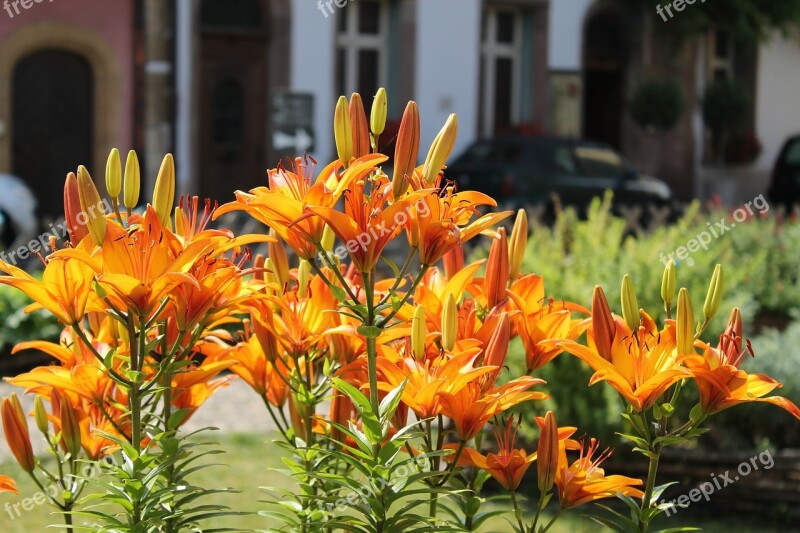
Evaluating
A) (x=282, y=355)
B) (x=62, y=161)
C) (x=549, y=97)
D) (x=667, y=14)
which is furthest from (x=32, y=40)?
(x=282, y=355)

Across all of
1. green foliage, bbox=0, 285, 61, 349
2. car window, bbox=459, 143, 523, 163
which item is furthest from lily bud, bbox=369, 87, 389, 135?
car window, bbox=459, 143, 523, 163

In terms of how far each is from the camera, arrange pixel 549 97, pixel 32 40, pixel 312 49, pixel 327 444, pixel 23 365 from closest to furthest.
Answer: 1. pixel 327 444
2. pixel 23 365
3. pixel 32 40
4. pixel 312 49
5. pixel 549 97

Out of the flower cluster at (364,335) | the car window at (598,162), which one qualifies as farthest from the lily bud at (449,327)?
the car window at (598,162)

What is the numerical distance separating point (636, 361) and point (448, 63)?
1626cm

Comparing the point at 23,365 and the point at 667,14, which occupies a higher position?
the point at 667,14

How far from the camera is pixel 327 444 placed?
2.04 metres

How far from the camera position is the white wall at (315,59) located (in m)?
16.4

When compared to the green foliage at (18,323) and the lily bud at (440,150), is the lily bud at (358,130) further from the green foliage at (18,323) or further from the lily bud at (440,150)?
the green foliage at (18,323)

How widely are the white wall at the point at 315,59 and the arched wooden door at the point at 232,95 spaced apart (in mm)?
433

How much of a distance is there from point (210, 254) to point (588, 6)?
18011mm

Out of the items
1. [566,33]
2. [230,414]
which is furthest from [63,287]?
[566,33]

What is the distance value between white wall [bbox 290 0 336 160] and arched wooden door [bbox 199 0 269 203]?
1.42 ft

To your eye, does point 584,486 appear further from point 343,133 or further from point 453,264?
point 343,133

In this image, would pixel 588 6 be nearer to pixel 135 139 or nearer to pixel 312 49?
pixel 312 49
